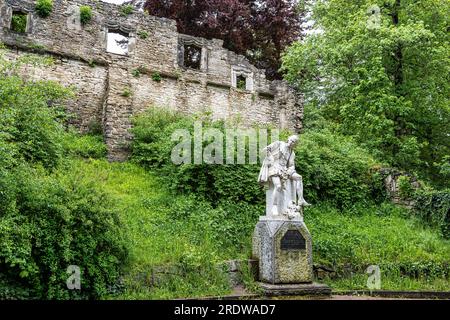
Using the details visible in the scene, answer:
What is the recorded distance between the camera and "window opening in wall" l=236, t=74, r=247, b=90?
18.0m

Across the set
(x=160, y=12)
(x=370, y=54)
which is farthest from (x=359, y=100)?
(x=160, y=12)

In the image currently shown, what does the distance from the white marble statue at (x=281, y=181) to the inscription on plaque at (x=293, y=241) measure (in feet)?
1.33

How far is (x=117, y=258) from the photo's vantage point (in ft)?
22.4

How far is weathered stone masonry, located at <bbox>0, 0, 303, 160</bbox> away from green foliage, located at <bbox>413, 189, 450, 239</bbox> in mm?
6575

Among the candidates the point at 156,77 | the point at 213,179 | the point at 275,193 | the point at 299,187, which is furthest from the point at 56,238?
the point at 156,77

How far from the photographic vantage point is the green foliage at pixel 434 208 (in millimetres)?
11211

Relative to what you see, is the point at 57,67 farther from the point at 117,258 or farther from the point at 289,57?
the point at 117,258

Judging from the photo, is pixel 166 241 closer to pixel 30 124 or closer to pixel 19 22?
pixel 30 124

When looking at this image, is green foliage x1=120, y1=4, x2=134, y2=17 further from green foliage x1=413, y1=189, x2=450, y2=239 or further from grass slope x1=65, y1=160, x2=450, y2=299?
green foliage x1=413, y1=189, x2=450, y2=239

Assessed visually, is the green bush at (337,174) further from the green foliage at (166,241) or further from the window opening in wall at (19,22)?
the window opening in wall at (19,22)

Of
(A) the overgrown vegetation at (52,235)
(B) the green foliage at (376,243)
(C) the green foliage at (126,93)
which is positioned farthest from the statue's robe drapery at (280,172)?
(C) the green foliage at (126,93)

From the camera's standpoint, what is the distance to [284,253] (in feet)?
24.5

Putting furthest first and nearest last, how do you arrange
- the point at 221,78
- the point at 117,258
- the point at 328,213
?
the point at 221,78 → the point at 328,213 → the point at 117,258

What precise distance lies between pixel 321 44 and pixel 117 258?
1258 centimetres
